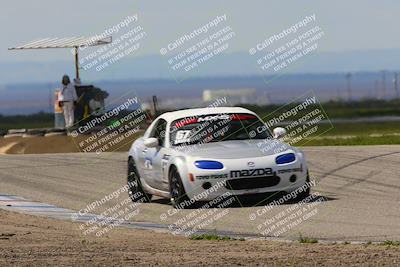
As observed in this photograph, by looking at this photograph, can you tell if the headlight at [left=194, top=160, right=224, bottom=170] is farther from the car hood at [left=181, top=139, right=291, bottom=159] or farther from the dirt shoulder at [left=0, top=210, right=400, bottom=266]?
the dirt shoulder at [left=0, top=210, right=400, bottom=266]

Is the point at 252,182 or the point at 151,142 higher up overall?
the point at 151,142

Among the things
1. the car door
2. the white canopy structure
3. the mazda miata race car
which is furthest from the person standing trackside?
the car door

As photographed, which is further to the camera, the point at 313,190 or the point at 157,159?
the point at 313,190

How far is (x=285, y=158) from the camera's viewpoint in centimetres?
1434

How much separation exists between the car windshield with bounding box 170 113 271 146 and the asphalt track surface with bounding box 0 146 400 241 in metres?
0.93

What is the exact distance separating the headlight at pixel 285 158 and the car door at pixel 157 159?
5.11 feet

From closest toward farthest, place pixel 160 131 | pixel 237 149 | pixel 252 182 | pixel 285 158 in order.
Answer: pixel 252 182 → pixel 285 158 → pixel 237 149 → pixel 160 131

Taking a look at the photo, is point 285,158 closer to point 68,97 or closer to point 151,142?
point 151,142

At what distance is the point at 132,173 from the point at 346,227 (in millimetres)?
4876

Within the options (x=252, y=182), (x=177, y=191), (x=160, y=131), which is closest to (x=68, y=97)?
(x=160, y=131)

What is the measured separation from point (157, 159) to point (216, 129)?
87 centimetres

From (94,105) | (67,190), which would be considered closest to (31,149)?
(94,105)

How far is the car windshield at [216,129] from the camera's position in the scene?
15.0 metres

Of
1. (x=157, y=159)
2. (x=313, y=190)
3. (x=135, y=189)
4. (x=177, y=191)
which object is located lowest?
(x=313, y=190)
